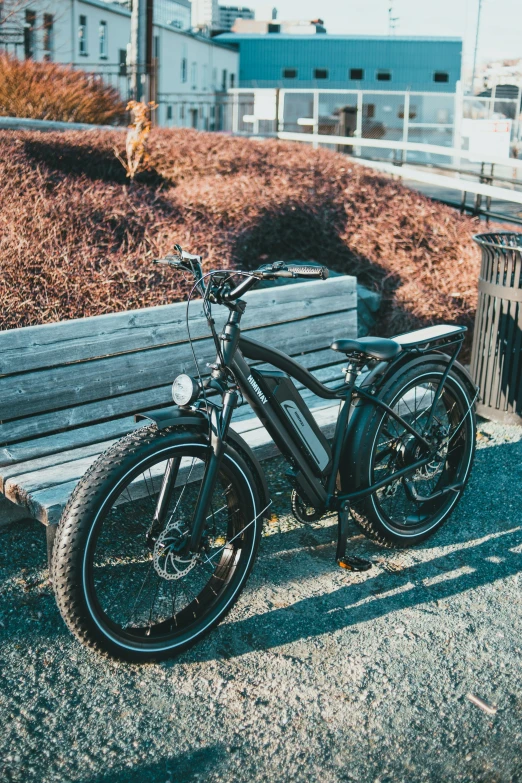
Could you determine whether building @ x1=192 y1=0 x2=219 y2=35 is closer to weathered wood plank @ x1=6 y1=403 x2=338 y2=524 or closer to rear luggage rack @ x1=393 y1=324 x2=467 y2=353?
rear luggage rack @ x1=393 y1=324 x2=467 y2=353

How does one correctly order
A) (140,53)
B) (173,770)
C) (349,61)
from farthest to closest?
(349,61) < (140,53) < (173,770)

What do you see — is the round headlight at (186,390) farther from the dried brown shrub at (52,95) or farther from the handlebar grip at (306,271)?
the dried brown shrub at (52,95)

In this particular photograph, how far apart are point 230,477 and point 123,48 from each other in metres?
35.4

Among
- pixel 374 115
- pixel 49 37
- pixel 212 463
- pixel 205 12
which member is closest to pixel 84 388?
pixel 212 463

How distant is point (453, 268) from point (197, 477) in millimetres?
4692

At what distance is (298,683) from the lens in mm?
3250

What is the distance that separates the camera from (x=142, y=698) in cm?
314

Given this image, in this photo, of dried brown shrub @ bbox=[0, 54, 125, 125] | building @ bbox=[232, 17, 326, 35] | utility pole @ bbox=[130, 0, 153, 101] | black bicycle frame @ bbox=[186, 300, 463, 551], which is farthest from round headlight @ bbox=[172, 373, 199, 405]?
building @ bbox=[232, 17, 326, 35]

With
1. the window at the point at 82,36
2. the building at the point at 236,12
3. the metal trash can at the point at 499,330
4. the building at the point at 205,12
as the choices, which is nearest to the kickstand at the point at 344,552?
the metal trash can at the point at 499,330

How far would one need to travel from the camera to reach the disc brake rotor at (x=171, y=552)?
128 inches

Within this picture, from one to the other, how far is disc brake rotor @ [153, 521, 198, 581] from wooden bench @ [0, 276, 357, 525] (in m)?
0.49

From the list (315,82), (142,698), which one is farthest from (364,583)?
(315,82)

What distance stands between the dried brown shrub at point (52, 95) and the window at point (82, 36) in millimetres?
18498

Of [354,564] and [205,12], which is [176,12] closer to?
[205,12]
